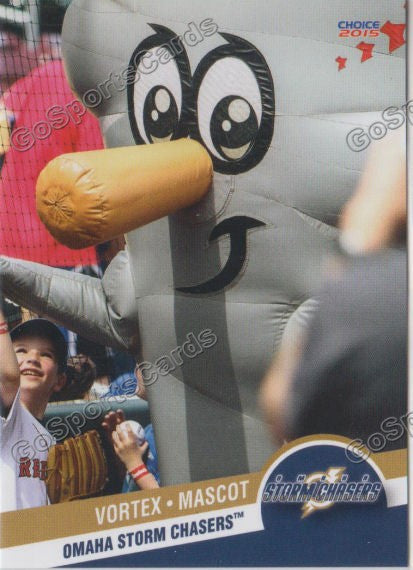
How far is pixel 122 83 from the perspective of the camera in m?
3.01

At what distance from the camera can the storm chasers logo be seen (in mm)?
3084

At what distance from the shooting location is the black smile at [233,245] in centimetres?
289

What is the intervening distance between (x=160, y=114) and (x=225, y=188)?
36 centimetres

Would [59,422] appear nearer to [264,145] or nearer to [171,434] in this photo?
[171,434]

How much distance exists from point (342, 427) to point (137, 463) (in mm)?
787

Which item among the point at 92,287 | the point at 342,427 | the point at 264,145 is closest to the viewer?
the point at 264,145

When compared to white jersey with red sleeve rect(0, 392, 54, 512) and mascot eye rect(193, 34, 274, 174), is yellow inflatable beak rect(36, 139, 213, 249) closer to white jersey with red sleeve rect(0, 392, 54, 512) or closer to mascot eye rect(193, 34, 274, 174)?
mascot eye rect(193, 34, 274, 174)

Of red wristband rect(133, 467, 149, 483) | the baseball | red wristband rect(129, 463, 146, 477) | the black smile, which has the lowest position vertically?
red wristband rect(133, 467, 149, 483)

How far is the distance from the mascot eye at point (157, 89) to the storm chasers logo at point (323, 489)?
4.38 ft

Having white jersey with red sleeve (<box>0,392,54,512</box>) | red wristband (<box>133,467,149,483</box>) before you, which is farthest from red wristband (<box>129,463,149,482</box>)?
white jersey with red sleeve (<box>0,392,54,512</box>)

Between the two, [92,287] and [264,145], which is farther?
[92,287]

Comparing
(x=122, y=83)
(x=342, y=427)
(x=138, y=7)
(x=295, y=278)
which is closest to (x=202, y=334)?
(x=295, y=278)

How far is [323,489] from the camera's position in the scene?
10.1 feet

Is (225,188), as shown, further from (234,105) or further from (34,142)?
(34,142)
